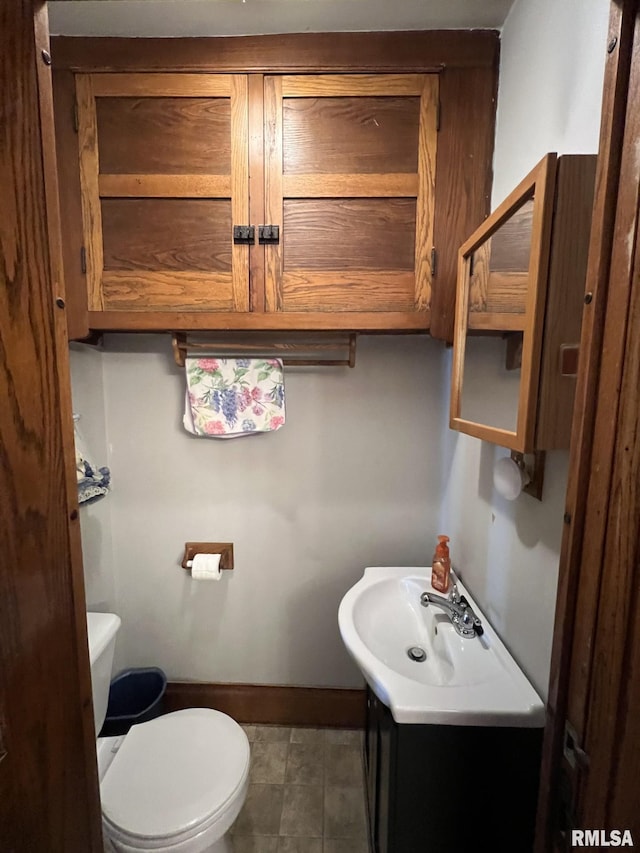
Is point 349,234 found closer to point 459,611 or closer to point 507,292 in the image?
point 507,292

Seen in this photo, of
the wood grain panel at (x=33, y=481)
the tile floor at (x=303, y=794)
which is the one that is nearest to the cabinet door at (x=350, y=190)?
the wood grain panel at (x=33, y=481)

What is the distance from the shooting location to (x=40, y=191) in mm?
497

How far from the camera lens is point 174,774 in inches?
42.9

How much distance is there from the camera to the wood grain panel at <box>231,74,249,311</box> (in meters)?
1.13

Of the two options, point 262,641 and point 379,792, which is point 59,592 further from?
point 262,641

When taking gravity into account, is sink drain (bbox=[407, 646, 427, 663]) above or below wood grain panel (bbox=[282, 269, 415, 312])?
below

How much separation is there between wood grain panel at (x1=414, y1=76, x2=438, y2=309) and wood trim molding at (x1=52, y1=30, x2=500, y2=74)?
0.30 feet

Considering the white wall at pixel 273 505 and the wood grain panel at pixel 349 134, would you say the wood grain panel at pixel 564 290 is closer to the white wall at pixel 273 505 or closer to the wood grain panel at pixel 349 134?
the wood grain panel at pixel 349 134

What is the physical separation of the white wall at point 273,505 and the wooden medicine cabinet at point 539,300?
2.20 feet

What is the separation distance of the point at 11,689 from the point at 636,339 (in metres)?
0.84

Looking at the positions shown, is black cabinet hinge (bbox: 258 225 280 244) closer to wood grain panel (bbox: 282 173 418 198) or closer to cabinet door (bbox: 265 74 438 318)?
cabinet door (bbox: 265 74 438 318)

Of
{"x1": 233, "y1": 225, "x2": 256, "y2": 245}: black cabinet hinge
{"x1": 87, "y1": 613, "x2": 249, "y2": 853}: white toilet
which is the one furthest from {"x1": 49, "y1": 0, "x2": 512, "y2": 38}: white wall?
{"x1": 87, "y1": 613, "x2": 249, "y2": 853}: white toilet

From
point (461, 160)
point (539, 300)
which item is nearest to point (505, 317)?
point (539, 300)

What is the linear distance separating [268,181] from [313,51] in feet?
1.27
